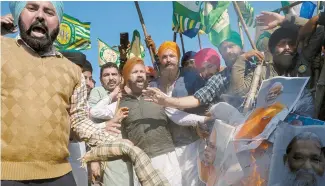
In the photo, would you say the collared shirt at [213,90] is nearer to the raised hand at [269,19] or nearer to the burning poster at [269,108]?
the raised hand at [269,19]

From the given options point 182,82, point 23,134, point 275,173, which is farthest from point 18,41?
point 182,82

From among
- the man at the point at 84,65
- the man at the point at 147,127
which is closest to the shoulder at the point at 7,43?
the man at the point at 147,127

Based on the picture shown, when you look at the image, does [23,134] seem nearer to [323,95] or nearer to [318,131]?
[318,131]

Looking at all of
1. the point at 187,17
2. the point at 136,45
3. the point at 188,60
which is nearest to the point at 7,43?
the point at 188,60

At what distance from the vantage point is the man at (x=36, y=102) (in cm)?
222

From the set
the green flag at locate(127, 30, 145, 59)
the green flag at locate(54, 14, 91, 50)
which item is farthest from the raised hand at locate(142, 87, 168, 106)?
the green flag at locate(54, 14, 91, 50)

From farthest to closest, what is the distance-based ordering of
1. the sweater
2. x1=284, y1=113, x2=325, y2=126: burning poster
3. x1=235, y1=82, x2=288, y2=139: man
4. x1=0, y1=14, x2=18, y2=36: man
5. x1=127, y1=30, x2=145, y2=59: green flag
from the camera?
x1=127, y1=30, x2=145, y2=59: green flag, x1=235, y1=82, x2=288, y2=139: man, x1=284, y1=113, x2=325, y2=126: burning poster, x1=0, y1=14, x2=18, y2=36: man, the sweater

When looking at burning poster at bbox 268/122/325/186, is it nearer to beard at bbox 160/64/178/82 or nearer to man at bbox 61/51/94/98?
beard at bbox 160/64/178/82

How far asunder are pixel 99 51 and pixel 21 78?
745 cm

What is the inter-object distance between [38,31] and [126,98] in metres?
2.08

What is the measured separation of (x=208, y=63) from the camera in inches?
172

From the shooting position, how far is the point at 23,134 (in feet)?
7.34

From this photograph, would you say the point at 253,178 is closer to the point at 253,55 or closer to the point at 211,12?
the point at 253,55

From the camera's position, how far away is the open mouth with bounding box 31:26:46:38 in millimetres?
2373
